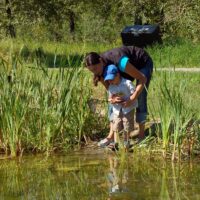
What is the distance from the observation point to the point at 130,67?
643 cm

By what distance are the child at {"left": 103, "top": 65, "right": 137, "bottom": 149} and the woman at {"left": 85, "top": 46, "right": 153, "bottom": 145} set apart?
0.17ft

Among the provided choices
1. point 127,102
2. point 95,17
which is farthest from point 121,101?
point 95,17

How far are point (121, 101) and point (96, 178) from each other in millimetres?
1210

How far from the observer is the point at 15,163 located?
667 centimetres

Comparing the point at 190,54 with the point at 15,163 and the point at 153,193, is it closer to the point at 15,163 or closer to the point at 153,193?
the point at 15,163

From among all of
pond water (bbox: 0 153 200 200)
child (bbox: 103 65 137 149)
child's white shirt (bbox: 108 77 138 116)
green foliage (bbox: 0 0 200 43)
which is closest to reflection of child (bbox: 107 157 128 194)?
pond water (bbox: 0 153 200 200)

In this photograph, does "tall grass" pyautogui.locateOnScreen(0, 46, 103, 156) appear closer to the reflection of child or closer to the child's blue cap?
the child's blue cap

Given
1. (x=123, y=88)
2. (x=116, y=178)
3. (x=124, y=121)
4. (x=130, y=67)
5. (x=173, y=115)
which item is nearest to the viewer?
(x=116, y=178)

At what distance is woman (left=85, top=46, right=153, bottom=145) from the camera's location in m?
6.32

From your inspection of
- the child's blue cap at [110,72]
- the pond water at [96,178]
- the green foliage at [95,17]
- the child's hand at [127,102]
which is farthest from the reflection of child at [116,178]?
the green foliage at [95,17]

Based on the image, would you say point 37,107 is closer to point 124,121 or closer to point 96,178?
point 124,121

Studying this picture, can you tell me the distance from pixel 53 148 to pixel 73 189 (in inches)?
65.1

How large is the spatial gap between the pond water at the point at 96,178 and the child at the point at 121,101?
363 millimetres

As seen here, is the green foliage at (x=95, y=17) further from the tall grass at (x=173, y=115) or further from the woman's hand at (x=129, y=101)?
the tall grass at (x=173, y=115)
